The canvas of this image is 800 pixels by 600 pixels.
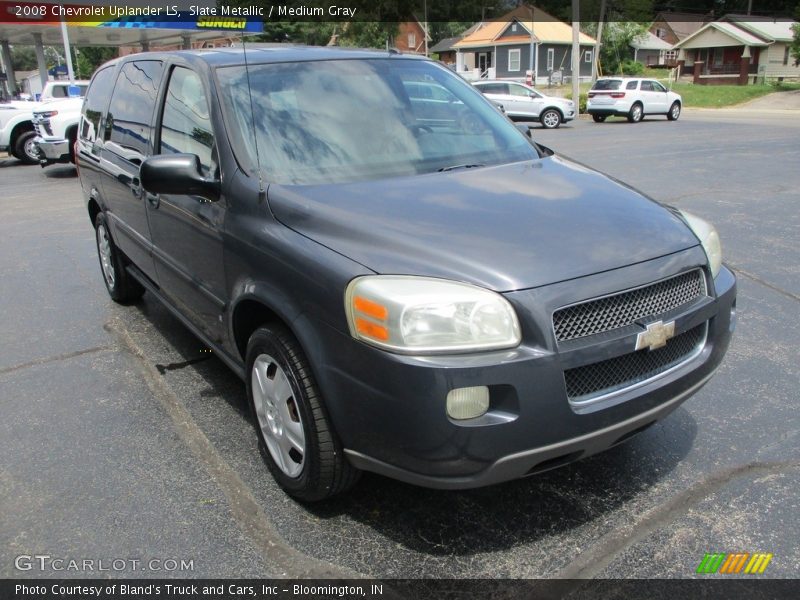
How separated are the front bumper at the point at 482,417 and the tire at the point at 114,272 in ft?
11.3

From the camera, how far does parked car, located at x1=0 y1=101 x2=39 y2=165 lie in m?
15.5

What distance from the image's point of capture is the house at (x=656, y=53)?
243ft

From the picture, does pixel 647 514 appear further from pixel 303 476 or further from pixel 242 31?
pixel 242 31

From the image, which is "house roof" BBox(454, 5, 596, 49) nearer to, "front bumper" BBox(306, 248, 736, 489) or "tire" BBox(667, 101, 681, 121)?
"tire" BBox(667, 101, 681, 121)

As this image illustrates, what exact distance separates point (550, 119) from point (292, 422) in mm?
23646

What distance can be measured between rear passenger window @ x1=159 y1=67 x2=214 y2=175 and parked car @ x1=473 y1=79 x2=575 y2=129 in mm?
21590

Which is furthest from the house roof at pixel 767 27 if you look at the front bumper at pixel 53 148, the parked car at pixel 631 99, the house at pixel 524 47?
the front bumper at pixel 53 148

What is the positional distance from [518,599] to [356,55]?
9.42ft

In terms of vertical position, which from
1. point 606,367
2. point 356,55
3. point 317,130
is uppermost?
point 356,55

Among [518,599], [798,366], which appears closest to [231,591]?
[518,599]

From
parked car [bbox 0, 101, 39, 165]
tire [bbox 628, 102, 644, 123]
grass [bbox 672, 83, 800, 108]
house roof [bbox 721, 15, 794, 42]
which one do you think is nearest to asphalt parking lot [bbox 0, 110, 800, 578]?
parked car [bbox 0, 101, 39, 165]

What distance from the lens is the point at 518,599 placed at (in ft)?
7.64

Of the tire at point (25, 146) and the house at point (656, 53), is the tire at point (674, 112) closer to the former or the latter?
the tire at point (25, 146)

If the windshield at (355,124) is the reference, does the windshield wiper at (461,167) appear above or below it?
below
